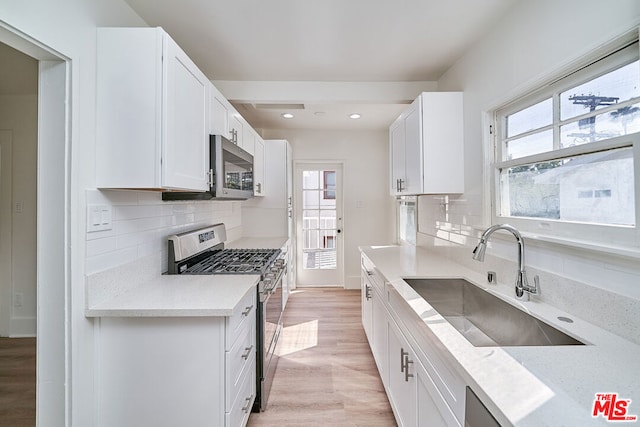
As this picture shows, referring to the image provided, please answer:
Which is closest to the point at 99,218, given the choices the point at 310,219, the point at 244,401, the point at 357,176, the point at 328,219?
the point at 244,401

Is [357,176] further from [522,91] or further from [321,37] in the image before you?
[522,91]

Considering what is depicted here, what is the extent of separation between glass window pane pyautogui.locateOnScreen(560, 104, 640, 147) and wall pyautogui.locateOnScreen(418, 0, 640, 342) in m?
0.27

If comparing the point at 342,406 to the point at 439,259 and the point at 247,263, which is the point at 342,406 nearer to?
the point at 247,263

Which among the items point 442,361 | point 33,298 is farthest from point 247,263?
point 33,298

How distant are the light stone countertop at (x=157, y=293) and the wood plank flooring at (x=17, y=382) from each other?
117 centimetres

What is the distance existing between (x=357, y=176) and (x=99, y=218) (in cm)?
372

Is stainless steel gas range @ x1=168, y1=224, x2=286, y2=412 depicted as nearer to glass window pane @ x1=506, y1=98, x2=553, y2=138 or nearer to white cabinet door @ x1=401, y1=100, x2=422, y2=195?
white cabinet door @ x1=401, y1=100, x2=422, y2=195

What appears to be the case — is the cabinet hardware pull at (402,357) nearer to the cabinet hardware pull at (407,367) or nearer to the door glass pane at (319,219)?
the cabinet hardware pull at (407,367)

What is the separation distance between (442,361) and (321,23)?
1.90m

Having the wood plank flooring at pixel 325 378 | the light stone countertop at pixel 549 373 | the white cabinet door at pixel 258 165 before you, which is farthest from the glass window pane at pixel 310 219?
the light stone countertop at pixel 549 373

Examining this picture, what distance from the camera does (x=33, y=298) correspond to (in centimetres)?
291

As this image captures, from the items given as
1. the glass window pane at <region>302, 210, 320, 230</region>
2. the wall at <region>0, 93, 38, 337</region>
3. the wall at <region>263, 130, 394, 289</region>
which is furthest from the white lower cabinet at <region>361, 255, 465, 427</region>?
the wall at <region>0, 93, 38, 337</region>

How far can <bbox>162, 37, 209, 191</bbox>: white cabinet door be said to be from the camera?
141 cm

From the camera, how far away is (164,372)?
4.36ft
